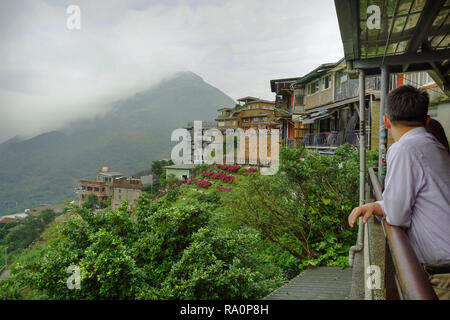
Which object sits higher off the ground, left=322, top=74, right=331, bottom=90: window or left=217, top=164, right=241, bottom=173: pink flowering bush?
left=322, top=74, right=331, bottom=90: window

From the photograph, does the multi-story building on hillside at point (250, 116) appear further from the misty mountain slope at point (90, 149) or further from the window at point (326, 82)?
the misty mountain slope at point (90, 149)

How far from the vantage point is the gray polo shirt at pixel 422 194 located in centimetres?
131

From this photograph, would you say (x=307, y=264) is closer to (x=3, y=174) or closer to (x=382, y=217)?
(x=382, y=217)

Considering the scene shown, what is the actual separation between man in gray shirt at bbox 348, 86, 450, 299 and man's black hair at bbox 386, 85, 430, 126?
97 millimetres

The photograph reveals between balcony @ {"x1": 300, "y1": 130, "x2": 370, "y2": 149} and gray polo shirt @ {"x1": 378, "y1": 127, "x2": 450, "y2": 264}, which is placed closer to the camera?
gray polo shirt @ {"x1": 378, "y1": 127, "x2": 450, "y2": 264}

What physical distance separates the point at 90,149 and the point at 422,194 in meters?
122

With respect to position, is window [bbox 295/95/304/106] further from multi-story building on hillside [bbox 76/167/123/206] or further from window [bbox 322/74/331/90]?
multi-story building on hillside [bbox 76/167/123/206]

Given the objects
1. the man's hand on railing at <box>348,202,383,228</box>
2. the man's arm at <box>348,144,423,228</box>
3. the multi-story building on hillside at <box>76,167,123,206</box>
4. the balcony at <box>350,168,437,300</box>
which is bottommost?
the multi-story building on hillside at <box>76,167,123,206</box>

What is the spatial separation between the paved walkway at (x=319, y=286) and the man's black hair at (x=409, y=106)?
386 cm

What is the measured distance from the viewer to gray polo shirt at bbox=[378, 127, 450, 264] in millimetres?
1307

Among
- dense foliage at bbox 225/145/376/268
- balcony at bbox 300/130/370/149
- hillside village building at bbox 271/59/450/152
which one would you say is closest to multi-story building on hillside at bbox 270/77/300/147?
hillside village building at bbox 271/59/450/152

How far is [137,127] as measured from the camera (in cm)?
13838

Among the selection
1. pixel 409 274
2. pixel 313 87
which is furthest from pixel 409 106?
pixel 313 87

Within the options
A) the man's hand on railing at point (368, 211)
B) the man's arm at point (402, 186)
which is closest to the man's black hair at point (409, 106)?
the man's arm at point (402, 186)
